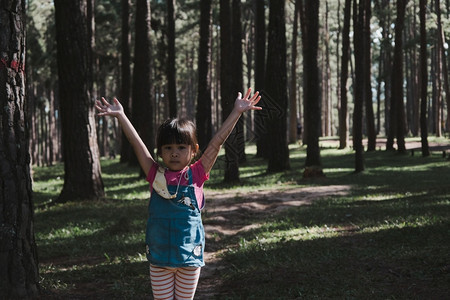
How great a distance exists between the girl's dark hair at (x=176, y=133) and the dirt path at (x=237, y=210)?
110 inches

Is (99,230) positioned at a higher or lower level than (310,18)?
lower

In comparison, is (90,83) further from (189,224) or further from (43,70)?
(43,70)

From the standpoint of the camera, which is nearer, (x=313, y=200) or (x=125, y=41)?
(x=313, y=200)

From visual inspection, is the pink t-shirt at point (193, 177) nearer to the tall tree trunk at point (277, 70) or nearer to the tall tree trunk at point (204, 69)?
the tall tree trunk at point (277, 70)

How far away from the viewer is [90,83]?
12945mm

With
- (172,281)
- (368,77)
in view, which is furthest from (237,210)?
(368,77)

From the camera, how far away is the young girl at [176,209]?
3682mm

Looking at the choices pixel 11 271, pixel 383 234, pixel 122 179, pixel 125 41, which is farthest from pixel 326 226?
pixel 125 41

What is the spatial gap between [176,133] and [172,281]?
40.7 inches

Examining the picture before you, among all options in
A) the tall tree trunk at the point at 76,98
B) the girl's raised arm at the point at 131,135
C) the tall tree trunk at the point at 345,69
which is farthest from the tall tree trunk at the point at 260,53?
the girl's raised arm at the point at 131,135

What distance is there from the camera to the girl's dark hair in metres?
3.73

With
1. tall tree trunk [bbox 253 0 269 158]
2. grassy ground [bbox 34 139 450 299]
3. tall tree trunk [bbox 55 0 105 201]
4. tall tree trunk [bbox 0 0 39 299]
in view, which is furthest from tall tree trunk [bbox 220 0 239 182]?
tall tree trunk [bbox 0 0 39 299]

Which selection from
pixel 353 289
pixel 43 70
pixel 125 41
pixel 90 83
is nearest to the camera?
pixel 353 289

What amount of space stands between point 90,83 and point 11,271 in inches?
339
